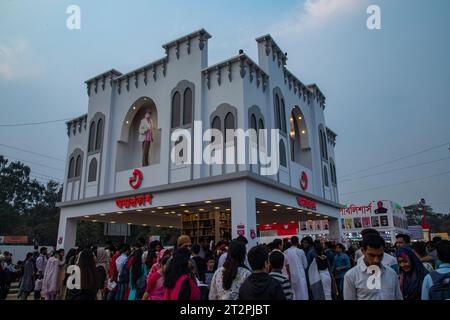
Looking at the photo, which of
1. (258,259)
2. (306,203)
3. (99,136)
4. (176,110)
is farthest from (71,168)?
(258,259)

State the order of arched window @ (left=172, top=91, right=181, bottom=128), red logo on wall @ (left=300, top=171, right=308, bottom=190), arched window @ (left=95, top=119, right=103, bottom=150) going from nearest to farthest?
1. arched window @ (left=172, top=91, right=181, bottom=128)
2. red logo on wall @ (left=300, top=171, right=308, bottom=190)
3. arched window @ (left=95, top=119, right=103, bottom=150)

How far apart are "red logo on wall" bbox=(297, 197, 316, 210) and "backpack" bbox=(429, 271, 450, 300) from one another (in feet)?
47.3

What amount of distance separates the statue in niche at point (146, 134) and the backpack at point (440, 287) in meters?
16.3

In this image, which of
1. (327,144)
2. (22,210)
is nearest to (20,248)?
(22,210)

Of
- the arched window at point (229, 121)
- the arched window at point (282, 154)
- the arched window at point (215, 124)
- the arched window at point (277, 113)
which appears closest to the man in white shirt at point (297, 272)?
the arched window at point (229, 121)

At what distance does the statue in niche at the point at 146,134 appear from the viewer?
18.1 metres

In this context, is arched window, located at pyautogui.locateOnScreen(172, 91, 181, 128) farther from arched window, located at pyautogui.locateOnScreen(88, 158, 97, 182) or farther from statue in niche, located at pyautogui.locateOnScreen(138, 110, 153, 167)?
arched window, located at pyautogui.locateOnScreen(88, 158, 97, 182)

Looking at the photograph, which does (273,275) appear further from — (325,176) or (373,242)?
(325,176)

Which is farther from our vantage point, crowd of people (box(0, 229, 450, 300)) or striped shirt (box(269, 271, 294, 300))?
striped shirt (box(269, 271, 294, 300))

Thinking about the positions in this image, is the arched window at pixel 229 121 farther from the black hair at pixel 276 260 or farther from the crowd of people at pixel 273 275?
the black hair at pixel 276 260

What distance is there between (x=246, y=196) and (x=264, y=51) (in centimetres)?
811

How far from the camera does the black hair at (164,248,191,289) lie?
3.53 m

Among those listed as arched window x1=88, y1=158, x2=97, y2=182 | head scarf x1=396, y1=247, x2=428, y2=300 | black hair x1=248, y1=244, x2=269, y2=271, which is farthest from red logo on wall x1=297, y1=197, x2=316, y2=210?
black hair x1=248, y1=244, x2=269, y2=271
